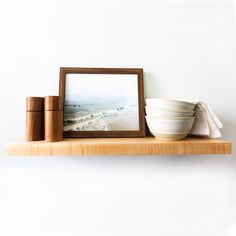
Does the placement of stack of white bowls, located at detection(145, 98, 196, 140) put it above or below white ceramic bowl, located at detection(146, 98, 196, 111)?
below

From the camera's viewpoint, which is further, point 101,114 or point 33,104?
point 101,114

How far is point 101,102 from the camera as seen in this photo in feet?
2.52

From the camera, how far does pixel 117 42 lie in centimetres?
80

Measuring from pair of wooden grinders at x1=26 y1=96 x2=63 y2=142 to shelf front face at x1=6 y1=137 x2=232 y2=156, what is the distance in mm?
31

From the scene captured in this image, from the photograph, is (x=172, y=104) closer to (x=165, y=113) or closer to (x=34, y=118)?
(x=165, y=113)

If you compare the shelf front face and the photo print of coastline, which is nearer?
the shelf front face

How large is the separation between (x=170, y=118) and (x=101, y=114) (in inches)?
10.8

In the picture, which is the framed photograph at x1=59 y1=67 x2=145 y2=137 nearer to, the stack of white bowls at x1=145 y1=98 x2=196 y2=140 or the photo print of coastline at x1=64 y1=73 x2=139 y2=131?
the photo print of coastline at x1=64 y1=73 x2=139 y2=131

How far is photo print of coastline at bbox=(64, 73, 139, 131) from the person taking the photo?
2.44 feet

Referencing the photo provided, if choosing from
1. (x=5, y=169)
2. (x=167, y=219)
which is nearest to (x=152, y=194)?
(x=167, y=219)

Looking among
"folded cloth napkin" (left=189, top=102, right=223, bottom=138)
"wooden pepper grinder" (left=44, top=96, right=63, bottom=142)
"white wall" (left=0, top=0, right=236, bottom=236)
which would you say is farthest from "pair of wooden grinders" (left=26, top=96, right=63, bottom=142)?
"folded cloth napkin" (left=189, top=102, right=223, bottom=138)

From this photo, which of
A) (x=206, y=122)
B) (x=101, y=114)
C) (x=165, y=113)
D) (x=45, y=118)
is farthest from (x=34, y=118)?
(x=206, y=122)

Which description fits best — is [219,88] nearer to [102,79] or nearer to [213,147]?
[213,147]

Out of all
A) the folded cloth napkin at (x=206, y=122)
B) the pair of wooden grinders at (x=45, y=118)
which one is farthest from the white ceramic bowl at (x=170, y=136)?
the pair of wooden grinders at (x=45, y=118)
